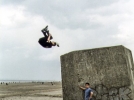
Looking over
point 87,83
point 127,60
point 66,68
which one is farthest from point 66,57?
point 127,60

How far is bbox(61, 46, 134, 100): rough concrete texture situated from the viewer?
6814 mm

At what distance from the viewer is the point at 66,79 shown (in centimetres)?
766

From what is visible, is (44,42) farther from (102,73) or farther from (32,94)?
(32,94)

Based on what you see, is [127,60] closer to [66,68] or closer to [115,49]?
[115,49]

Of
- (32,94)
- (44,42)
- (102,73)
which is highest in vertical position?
(44,42)

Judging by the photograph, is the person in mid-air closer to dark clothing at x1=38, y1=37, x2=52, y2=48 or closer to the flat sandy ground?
dark clothing at x1=38, y1=37, x2=52, y2=48

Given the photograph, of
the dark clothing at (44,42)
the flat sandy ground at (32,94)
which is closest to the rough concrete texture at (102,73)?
the dark clothing at (44,42)

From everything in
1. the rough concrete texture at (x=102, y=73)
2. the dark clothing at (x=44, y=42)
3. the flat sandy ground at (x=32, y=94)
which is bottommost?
the flat sandy ground at (x=32, y=94)

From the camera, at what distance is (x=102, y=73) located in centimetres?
700

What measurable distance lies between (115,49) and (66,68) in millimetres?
1887

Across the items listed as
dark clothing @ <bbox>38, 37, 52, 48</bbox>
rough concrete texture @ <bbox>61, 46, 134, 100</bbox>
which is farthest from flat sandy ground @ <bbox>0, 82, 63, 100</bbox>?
dark clothing @ <bbox>38, 37, 52, 48</bbox>

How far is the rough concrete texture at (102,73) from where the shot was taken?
681 cm

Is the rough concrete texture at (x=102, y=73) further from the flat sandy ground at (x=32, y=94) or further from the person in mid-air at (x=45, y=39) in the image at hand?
the flat sandy ground at (x=32, y=94)

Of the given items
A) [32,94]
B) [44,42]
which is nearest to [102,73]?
[44,42]
